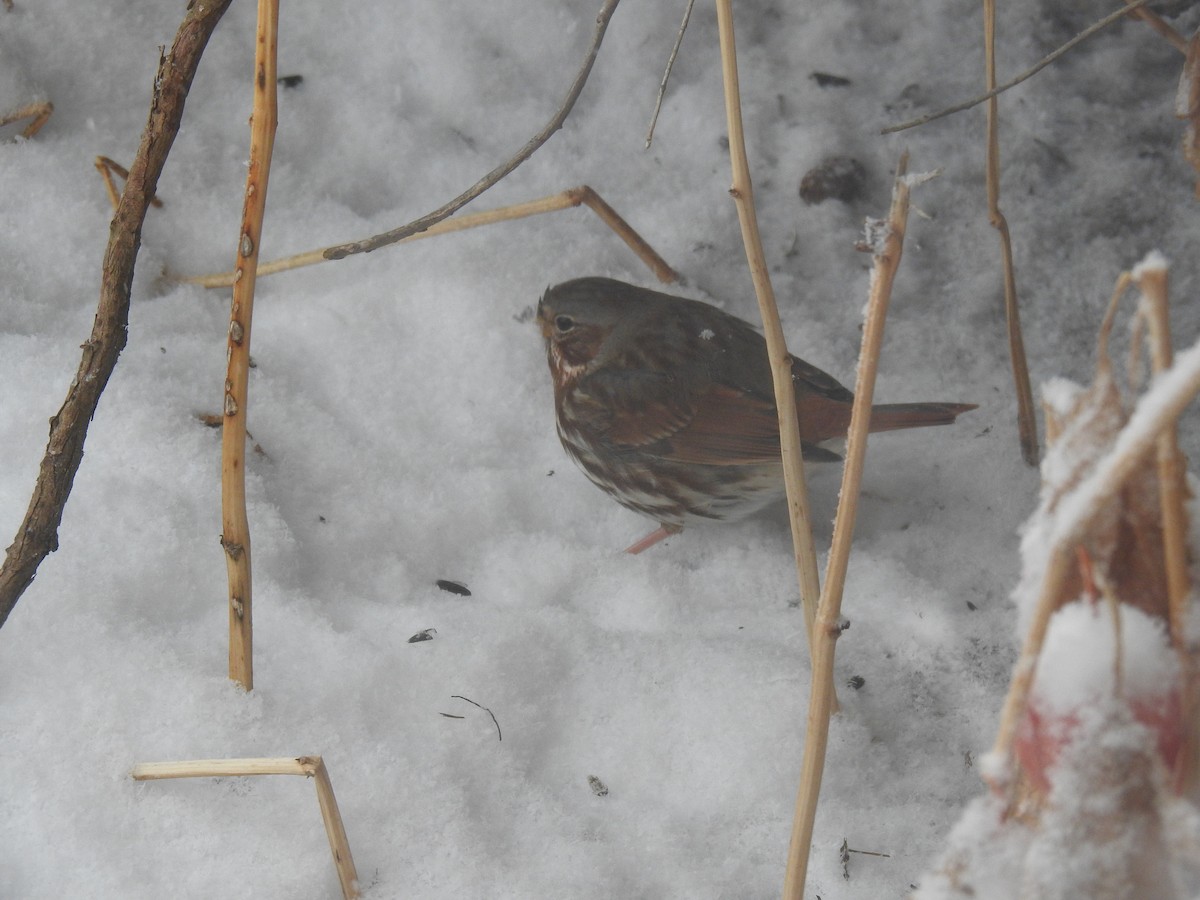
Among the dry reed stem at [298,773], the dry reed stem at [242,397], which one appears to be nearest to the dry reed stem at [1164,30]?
the dry reed stem at [242,397]

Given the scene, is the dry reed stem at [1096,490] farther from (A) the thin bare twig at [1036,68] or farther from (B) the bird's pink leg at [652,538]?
(B) the bird's pink leg at [652,538]

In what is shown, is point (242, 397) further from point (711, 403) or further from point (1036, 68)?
point (1036, 68)

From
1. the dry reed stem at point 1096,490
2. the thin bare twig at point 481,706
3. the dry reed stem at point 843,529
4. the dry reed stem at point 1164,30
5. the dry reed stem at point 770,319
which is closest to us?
the dry reed stem at point 1096,490

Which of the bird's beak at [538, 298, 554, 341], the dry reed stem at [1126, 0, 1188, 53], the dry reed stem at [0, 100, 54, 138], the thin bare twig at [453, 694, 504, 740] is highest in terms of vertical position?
the dry reed stem at [1126, 0, 1188, 53]

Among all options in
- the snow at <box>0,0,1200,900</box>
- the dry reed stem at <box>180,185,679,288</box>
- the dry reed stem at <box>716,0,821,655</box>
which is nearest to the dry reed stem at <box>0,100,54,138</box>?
the snow at <box>0,0,1200,900</box>

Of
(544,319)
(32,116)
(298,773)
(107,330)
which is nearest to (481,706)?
(298,773)

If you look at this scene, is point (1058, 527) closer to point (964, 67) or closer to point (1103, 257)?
point (1103, 257)

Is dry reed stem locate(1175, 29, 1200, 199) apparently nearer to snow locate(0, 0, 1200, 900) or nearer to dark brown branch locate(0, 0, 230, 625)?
snow locate(0, 0, 1200, 900)
